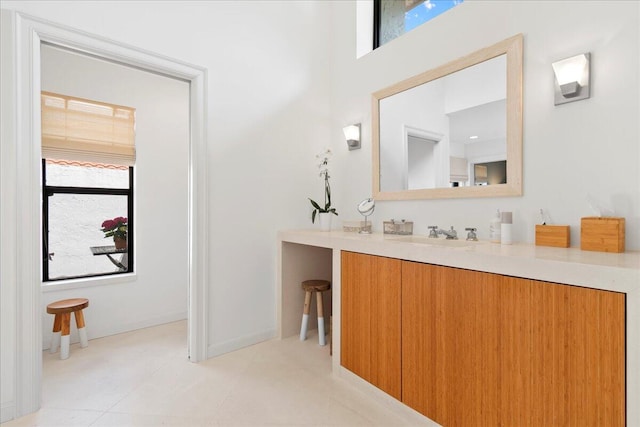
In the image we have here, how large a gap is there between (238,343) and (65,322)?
1235 millimetres

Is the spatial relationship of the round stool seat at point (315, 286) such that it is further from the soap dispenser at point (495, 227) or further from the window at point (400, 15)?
the window at point (400, 15)

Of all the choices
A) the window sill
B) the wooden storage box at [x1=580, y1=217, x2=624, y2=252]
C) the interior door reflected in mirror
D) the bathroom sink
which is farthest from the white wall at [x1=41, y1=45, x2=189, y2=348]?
the wooden storage box at [x1=580, y1=217, x2=624, y2=252]

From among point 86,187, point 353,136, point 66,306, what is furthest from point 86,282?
point 353,136

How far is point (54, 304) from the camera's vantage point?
232cm

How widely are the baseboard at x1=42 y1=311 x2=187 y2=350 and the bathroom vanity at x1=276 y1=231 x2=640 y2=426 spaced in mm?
1899

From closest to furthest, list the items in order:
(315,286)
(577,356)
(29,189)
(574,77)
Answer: (577,356), (574,77), (29,189), (315,286)

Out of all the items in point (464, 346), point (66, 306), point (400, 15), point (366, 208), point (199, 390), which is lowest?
point (199, 390)

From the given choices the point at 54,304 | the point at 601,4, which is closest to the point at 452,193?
the point at 601,4

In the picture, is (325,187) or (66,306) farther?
(325,187)

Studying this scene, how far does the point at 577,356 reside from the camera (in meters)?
1.03

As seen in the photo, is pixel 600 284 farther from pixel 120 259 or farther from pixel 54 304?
pixel 120 259

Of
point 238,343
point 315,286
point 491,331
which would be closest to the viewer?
point 491,331

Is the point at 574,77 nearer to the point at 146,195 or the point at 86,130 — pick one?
the point at 146,195

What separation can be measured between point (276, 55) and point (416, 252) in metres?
2.06
